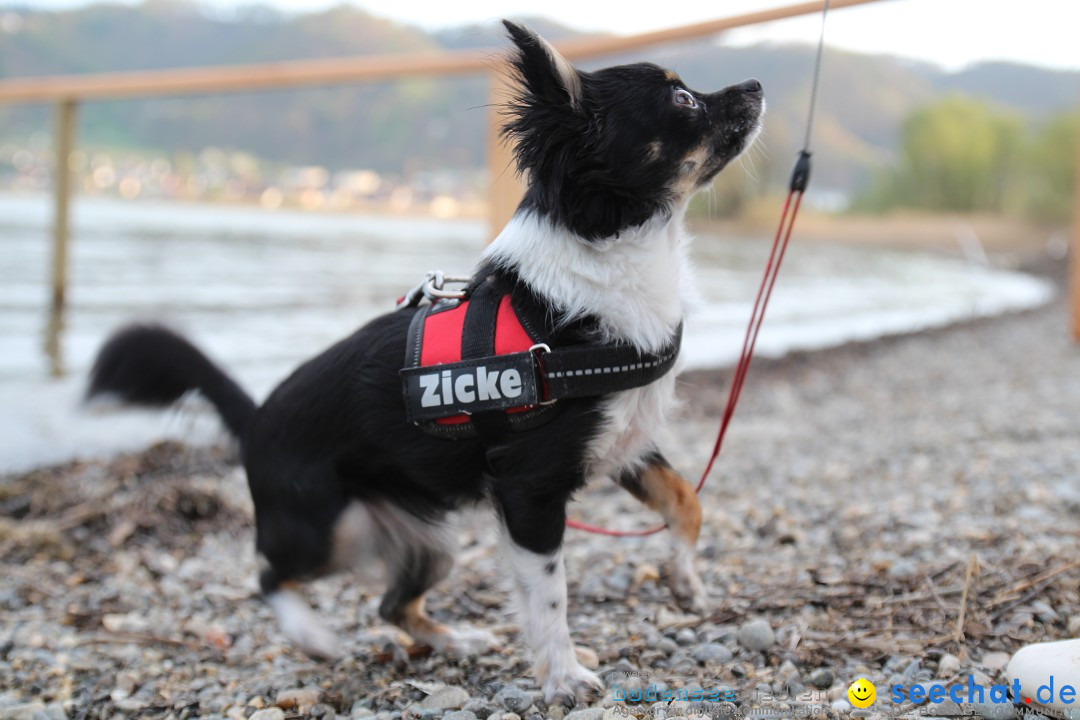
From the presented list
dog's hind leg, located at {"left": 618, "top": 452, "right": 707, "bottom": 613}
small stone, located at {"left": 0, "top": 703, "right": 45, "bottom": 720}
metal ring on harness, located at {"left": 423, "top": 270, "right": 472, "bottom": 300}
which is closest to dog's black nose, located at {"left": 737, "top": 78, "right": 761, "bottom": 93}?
metal ring on harness, located at {"left": 423, "top": 270, "right": 472, "bottom": 300}

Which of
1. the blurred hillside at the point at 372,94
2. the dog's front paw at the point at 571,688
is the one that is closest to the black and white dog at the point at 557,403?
the dog's front paw at the point at 571,688

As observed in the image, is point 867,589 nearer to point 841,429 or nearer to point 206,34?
point 841,429

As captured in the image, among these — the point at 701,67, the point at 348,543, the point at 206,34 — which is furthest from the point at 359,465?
the point at 206,34

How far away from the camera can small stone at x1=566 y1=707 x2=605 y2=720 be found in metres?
1.92

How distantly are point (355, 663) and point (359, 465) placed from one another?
63cm

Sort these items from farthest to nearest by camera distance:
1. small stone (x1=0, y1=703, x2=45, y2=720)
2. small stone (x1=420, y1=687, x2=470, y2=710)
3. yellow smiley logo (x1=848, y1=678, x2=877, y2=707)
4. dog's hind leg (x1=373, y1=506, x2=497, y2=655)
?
dog's hind leg (x1=373, y1=506, x2=497, y2=655) → small stone (x1=0, y1=703, x2=45, y2=720) → small stone (x1=420, y1=687, x2=470, y2=710) → yellow smiley logo (x1=848, y1=678, x2=877, y2=707)

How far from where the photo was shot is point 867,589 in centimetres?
257

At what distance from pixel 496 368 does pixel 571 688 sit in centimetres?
79

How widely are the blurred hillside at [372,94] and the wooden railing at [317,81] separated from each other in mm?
221

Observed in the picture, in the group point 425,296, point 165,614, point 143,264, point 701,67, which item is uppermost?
point 701,67

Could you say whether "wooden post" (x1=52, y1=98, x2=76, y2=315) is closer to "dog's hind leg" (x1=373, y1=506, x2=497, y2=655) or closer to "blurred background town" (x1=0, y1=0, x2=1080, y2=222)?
"dog's hind leg" (x1=373, y1=506, x2=497, y2=655)

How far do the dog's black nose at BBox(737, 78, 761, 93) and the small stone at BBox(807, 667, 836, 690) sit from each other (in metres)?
1.44

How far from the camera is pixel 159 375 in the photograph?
108 inches

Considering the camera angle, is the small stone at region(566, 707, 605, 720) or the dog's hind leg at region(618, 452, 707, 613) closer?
the small stone at region(566, 707, 605, 720)
